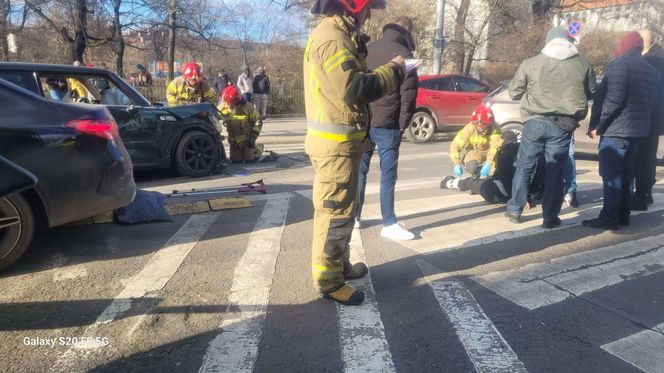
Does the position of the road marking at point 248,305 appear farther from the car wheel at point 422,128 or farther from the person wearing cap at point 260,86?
the person wearing cap at point 260,86

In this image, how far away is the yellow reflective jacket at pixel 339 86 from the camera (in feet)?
9.34

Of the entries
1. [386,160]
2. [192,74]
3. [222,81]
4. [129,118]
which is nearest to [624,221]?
[386,160]

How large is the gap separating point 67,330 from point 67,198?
1.34 m

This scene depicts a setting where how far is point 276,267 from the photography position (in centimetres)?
391

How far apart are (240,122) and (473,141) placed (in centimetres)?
429

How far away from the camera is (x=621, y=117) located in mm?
4926

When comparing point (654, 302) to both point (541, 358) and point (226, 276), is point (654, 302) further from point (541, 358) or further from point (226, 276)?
point (226, 276)

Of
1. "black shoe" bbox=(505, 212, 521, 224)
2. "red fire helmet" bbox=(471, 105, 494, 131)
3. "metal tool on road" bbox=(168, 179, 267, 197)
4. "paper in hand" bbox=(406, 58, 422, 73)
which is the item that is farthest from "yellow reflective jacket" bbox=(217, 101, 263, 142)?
"paper in hand" bbox=(406, 58, 422, 73)

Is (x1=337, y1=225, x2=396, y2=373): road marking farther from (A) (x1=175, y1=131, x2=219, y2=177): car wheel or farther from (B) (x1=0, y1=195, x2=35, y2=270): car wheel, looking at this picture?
(A) (x1=175, y1=131, x2=219, y2=177): car wheel

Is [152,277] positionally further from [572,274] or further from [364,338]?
[572,274]

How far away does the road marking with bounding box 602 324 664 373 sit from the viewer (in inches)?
103

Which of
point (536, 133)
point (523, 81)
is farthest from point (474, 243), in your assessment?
point (523, 81)

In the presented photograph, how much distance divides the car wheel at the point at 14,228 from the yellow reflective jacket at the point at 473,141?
5.10 m

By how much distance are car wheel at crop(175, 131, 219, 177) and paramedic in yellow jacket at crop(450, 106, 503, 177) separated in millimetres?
3768
